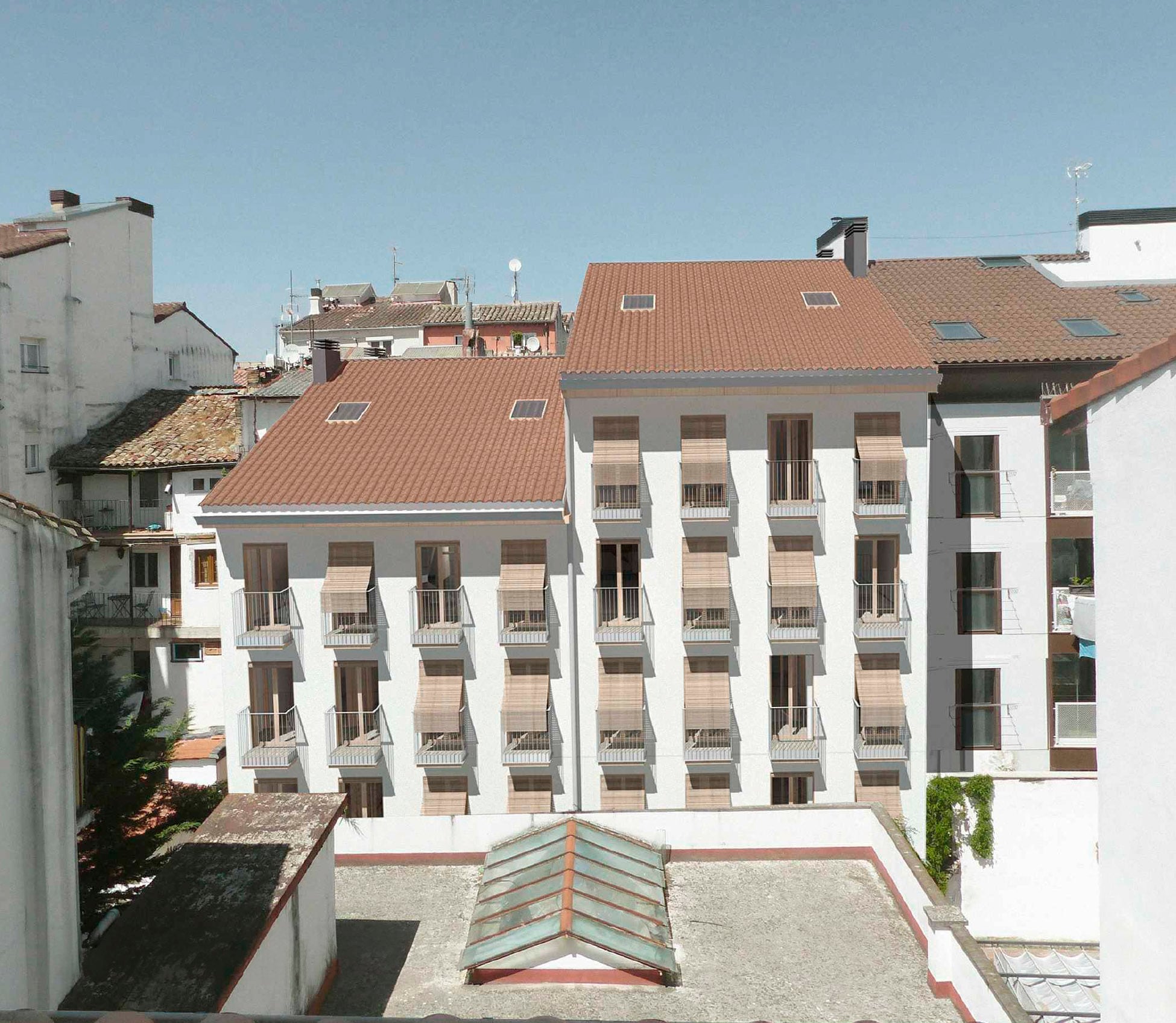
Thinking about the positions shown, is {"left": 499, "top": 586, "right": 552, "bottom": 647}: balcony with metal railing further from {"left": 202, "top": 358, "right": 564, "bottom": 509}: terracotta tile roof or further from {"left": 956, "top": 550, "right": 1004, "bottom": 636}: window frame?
{"left": 956, "top": 550, "right": 1004, "bottom": 636}: window frame

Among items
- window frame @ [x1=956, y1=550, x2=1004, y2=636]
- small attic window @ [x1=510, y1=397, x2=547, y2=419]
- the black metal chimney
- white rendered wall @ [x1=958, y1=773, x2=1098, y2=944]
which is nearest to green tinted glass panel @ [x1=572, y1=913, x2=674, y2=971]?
white rendered wall @ [x1=958, y1=773, x2=1098, y2=944]

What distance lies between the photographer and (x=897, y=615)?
26.2 metres

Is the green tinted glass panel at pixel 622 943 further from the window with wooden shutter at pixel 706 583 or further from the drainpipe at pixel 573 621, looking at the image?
the window with wooden shutter at pixel 706 583

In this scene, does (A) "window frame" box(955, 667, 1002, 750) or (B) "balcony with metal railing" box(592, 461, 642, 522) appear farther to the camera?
(A) "window frame" box(955, 667, 1002, 750)

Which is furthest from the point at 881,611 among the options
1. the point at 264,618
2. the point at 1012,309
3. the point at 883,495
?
the point at 264,618

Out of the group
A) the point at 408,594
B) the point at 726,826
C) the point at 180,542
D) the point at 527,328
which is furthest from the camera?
the point at 527,328

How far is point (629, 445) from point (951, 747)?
1191 cm

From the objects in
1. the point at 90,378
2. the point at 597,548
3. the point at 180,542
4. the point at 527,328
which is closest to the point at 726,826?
the point at 597,548

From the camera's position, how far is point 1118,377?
24.8ft

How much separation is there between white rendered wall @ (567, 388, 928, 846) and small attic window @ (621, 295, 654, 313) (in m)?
5.28

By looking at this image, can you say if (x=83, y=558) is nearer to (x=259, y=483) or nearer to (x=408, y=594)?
(x=259, y=483)

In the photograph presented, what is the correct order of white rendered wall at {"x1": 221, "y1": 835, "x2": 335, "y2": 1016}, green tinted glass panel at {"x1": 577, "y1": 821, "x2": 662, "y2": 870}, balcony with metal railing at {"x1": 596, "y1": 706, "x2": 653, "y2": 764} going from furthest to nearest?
balcony with metal railing at {"x1": 596, "y1": 706, "x2": 653, "y2": 764}, green tinted glass panel at {"x1": 577, "y1": 821, "x2": 662, "y2": 870}, white rendered wall at {"x1": 221, "y1": 835, "x2": 335, "y2": 1016}

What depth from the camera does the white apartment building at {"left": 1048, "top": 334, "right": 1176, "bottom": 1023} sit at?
7195 mm

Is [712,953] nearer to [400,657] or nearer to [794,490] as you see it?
[400,657]
